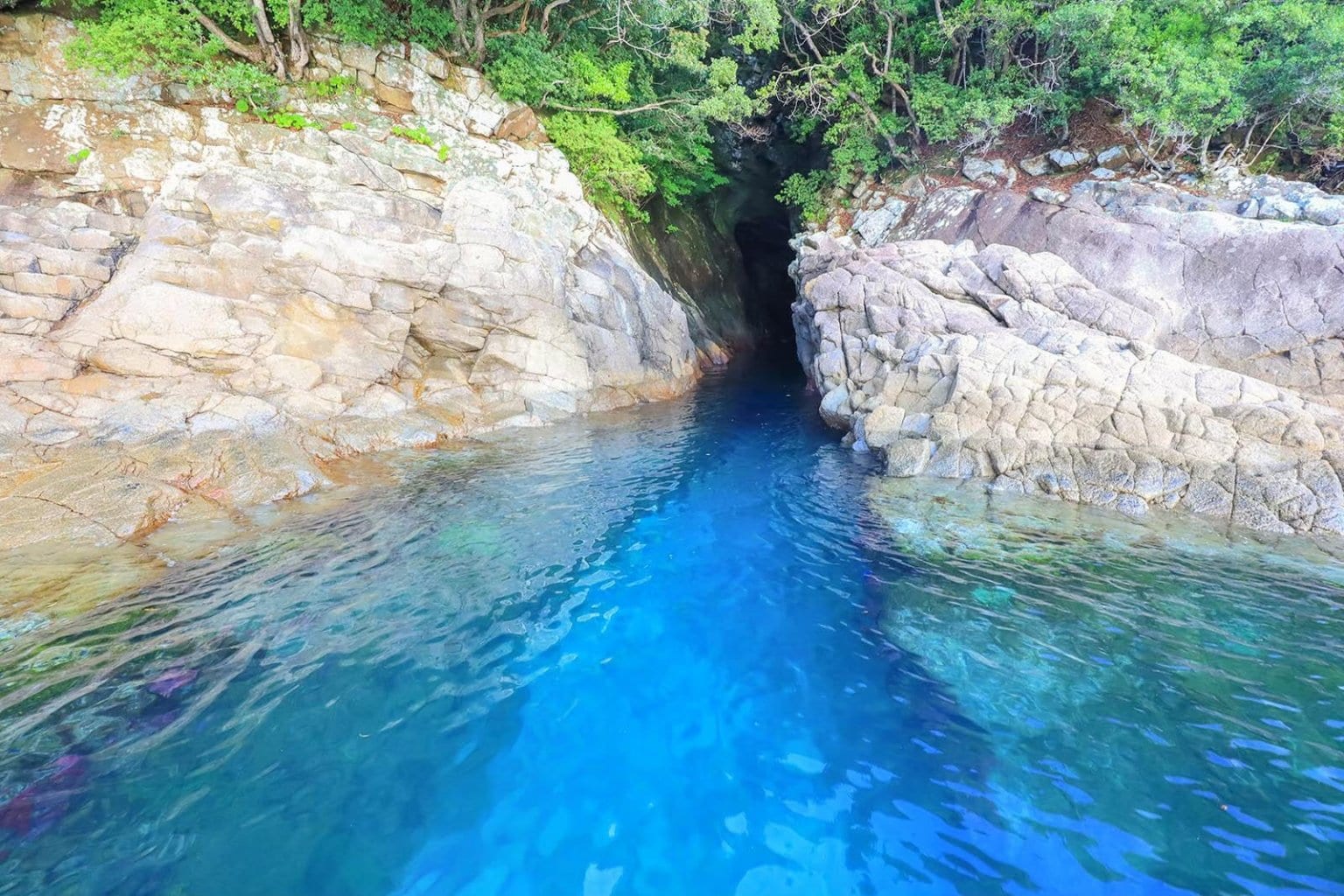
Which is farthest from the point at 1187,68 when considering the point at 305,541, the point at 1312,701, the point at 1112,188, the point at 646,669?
the point at 305,541

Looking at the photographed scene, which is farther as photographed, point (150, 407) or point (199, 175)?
point (199, 175)

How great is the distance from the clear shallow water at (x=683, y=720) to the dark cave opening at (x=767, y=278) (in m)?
27.3

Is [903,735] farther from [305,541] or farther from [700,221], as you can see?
[700,221]

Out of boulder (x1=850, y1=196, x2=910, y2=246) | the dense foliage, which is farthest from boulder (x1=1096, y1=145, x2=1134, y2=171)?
boulder (x1=850, y1=196, x2=910, y2=246)

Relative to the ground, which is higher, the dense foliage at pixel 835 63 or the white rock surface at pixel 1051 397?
the dense foliage at pixel 835 63

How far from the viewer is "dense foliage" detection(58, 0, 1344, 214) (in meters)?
13.8

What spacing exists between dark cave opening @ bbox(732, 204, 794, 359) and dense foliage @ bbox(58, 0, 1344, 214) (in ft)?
33.9

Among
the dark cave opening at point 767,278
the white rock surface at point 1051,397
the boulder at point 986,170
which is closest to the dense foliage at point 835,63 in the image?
the boulder at point 986,170

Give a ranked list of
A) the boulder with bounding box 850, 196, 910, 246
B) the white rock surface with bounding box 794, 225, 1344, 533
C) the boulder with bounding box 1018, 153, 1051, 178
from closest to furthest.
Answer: the white rock surface with bounding box 794, 225, 1344, 533 → the boulder with bounding box 1018, 153, 1051, 178 → the boulder with bounding box 850, 196, 910, 246

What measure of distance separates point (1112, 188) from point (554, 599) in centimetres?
1905

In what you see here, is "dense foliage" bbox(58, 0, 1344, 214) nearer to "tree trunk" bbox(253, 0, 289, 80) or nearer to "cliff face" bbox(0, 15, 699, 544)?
"tree trunk" bbox(253, 0, 289, 80)

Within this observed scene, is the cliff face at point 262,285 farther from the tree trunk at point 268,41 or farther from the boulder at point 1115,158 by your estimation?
the boulder at point 1115,158

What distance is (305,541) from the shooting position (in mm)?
8492

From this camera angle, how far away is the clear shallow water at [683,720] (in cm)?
392
